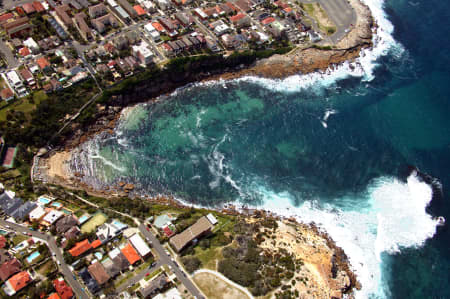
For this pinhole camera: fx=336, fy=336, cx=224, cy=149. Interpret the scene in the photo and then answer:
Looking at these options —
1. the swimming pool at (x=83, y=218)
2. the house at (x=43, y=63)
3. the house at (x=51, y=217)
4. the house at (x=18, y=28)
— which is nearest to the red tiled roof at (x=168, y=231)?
the swimming pool at (x=83, y=218)

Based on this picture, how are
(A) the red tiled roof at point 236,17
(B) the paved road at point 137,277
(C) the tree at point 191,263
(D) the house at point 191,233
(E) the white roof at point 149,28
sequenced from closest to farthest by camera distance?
1. (B) the paved road at point 137,277
2. (C) the tree at point 191,263
3. (D) the house at point 191,233
4. (E) the white roof at point 149,28
5. (A) the red tiled roof at point 236,17

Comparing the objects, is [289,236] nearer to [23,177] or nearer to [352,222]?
[352,222]

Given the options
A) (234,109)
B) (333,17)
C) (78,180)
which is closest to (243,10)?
(333,17)

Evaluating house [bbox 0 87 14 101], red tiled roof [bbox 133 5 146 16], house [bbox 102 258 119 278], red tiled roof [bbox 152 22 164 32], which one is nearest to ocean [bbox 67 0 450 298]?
house [bbox 102 258 119 278]

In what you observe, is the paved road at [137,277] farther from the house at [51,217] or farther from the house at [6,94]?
the house at [6,94]

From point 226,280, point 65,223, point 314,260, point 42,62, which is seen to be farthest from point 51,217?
point 314,260

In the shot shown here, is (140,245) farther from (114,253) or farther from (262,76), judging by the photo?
(262,76)
